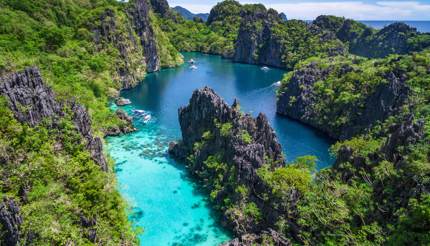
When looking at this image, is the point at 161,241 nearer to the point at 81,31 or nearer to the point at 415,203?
the point at 415,203

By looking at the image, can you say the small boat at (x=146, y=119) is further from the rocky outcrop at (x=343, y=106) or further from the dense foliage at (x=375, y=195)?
the dense foliage at (x=375, y=195)

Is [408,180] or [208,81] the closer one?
[408,180]

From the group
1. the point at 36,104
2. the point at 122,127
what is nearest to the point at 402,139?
the point at 36,104

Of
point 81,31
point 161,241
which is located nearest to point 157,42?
point 81,31

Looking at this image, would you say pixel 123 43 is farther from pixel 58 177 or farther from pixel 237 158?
pixel 58 177

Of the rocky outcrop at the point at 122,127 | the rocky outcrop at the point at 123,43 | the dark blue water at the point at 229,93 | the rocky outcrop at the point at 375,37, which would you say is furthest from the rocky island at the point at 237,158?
the rocky outcrop at the point at 375,37
